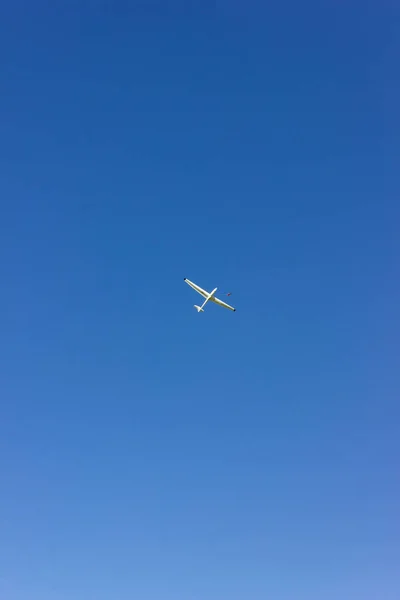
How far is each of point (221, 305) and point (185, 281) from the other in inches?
429

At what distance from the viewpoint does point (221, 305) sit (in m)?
169

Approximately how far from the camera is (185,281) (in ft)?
565
